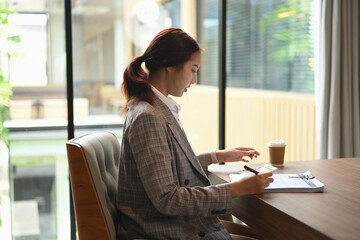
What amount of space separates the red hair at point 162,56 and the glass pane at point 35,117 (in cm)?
121

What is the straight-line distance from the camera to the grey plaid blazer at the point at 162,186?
1.29m

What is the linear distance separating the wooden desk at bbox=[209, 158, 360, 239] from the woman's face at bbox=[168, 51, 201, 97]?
14.8 inches

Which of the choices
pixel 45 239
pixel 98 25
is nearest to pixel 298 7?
pixel 98 25

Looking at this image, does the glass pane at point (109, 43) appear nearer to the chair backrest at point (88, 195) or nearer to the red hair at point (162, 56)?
the red hair at point (162, 56)

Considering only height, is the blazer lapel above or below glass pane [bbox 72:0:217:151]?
below

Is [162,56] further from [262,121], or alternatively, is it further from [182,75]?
[262,121]

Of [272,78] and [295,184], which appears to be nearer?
[295,184]

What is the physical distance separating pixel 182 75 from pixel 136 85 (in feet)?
0.52

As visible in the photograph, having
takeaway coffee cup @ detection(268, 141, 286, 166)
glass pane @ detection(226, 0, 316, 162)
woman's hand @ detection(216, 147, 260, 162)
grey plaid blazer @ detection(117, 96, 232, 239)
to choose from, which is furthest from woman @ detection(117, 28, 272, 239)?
glass pane @ detection(226, 0, 316, 162)

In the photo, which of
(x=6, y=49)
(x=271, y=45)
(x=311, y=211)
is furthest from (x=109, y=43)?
(x=311, y=211)

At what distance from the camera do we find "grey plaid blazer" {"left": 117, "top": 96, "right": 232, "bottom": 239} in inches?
50.8

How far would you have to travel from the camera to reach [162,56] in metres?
1.48

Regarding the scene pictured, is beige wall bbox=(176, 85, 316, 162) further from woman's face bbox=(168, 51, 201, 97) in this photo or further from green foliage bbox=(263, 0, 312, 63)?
woman's face bbox=(168, 51, 201, 97)

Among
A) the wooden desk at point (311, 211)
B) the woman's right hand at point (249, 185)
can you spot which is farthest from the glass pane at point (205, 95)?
the woman's right hand at point (249, 185)
